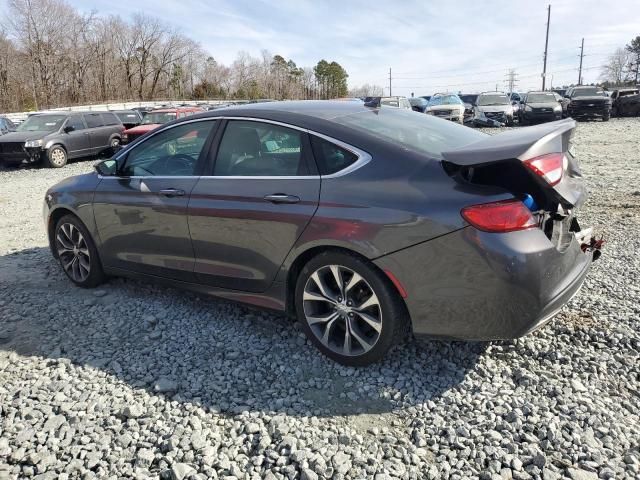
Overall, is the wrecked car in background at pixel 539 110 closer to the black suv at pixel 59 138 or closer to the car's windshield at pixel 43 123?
the black suv at pixel 59 138

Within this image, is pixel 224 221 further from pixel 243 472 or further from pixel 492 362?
pixel 492 362

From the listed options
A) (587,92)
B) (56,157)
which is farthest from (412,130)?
(587,92)

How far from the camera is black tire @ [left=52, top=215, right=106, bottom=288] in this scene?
4504mm

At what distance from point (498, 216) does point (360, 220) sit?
0.75 meters

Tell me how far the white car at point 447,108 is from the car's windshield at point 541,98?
358 centimetres

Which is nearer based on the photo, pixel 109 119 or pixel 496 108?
pixel 109 119

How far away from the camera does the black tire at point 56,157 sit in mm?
14617

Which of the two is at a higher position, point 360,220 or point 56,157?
point 360,220

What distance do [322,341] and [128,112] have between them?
18.8m

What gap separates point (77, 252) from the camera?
15.2 ft

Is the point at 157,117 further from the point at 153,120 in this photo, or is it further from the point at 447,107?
the point at 447,107

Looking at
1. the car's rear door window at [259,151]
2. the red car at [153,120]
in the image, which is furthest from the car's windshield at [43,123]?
the car's rear door window at [259,151]

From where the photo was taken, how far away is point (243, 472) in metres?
2.34

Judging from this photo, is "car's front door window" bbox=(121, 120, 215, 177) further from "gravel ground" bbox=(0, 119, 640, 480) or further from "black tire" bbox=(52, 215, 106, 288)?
"gravel ground" bbox=(0, 119, 640, 480)
